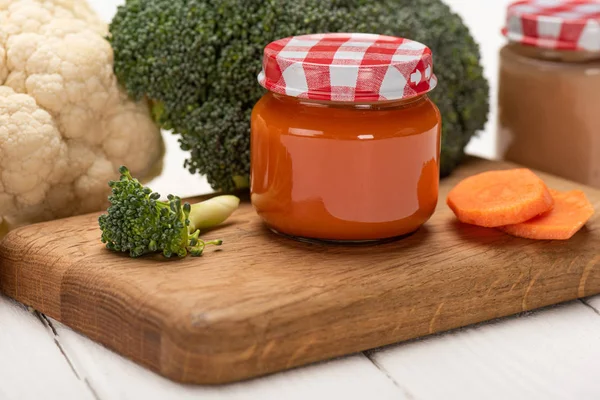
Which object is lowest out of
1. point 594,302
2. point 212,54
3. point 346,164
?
point 594,302

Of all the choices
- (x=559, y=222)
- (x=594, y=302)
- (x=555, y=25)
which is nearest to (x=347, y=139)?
(x=559, y=222)

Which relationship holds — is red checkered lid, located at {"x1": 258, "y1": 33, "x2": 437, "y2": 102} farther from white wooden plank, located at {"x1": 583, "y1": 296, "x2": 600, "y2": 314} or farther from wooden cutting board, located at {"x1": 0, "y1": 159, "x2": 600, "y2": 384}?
white wooden plank, located at {"x1": 583, "y1": 296, "x2": 600, "y2": 314}

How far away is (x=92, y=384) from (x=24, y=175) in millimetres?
693

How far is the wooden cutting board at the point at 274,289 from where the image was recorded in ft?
6.00

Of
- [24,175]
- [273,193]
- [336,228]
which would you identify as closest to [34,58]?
[24,175]

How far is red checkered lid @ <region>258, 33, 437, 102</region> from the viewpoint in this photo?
1.98 metres

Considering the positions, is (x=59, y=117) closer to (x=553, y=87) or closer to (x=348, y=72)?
Answer: (x=348, y=72)

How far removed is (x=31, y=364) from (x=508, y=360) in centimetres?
98

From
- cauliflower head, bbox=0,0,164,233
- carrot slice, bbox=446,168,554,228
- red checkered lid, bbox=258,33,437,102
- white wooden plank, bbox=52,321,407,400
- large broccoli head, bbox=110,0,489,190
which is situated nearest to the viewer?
white wooden plank, bbox=52,321,407,400

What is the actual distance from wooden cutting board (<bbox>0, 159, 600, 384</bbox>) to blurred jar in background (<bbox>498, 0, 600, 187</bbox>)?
468 millimetres

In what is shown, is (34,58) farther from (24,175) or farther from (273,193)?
(273,193)

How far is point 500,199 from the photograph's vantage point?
226 cm

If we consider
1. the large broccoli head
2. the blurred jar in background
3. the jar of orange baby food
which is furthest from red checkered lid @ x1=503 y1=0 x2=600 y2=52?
the jar of orange baby food

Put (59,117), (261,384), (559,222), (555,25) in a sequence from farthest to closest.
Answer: (555,25) < (59,117) < (559,222) < (261,384)
